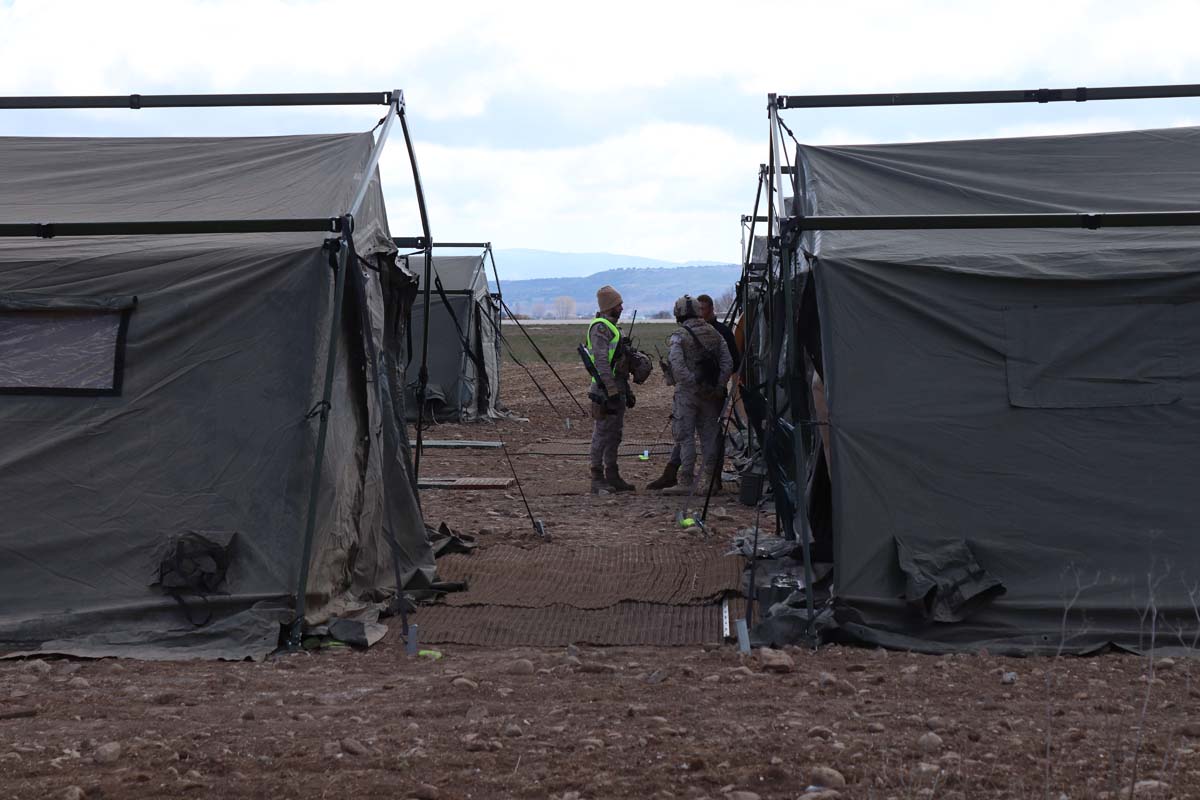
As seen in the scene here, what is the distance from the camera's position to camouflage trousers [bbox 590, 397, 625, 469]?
11.1 meters

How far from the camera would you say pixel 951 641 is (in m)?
6.10

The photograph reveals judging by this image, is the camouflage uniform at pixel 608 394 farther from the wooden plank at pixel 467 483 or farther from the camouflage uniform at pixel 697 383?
the wooden plank at pixel 467 483

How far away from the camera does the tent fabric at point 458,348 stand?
19141mm

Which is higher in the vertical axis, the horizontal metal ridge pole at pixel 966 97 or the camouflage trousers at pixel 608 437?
the horizontal metal ridge pole at pixel 966 97

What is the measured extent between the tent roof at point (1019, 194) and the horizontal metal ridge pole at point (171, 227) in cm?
255

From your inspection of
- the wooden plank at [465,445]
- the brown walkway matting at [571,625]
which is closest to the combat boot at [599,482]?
the wooden plank at [465,445]

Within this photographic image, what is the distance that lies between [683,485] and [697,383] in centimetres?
118

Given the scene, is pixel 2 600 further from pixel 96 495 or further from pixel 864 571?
pixel 864 571

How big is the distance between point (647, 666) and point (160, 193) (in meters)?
4.36

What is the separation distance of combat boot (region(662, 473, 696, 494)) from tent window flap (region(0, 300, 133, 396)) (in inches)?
225

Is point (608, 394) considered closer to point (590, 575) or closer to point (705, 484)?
point (705, 484)

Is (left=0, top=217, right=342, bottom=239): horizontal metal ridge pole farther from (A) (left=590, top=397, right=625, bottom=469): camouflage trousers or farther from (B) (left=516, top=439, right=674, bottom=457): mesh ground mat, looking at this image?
(B) (left=516, top=439, right=674, bottom=457): mesh ground mat

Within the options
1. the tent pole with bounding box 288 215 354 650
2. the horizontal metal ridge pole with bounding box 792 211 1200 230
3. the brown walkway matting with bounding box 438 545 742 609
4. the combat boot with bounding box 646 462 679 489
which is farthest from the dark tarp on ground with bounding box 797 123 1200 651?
the combat boot with bounding box 646 462 679 489

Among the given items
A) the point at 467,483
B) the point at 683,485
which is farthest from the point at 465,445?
the point at 683,485
